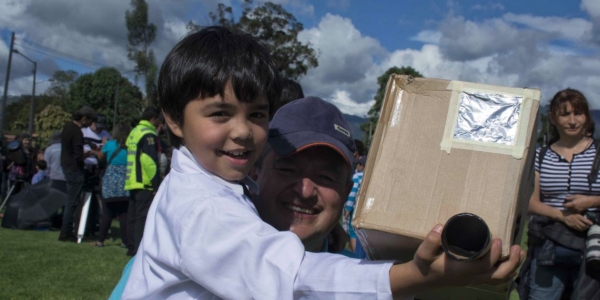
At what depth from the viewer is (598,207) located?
4.03m

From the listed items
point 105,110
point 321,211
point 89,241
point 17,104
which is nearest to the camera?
point 321,211

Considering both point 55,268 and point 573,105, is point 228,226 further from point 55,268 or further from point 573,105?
point 55,268

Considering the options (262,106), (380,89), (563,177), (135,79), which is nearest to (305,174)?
(262,106)

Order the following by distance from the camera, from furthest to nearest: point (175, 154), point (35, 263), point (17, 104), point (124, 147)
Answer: point (17, 104)
point (124, 147)
point (35, 263)
point (175, 154)

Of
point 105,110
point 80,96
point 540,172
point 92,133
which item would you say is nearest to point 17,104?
point 80,96

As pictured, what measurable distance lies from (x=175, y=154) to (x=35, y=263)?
6.78 metres

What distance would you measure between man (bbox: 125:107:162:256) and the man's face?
6385 mm

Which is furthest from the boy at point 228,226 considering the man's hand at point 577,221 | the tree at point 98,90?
the tree at point 98,90

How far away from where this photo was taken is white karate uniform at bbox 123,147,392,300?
1.12 metres

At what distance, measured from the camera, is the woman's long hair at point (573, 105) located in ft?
13.7

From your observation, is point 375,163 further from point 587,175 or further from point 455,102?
point 587,175

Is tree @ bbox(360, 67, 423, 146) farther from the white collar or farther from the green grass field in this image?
the green grass field

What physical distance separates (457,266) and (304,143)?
896mm

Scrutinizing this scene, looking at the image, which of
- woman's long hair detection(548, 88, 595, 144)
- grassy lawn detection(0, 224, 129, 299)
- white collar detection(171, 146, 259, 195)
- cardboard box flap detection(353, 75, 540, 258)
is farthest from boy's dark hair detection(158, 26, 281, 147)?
grassy lawn detection(0, 224, 129, 299)
